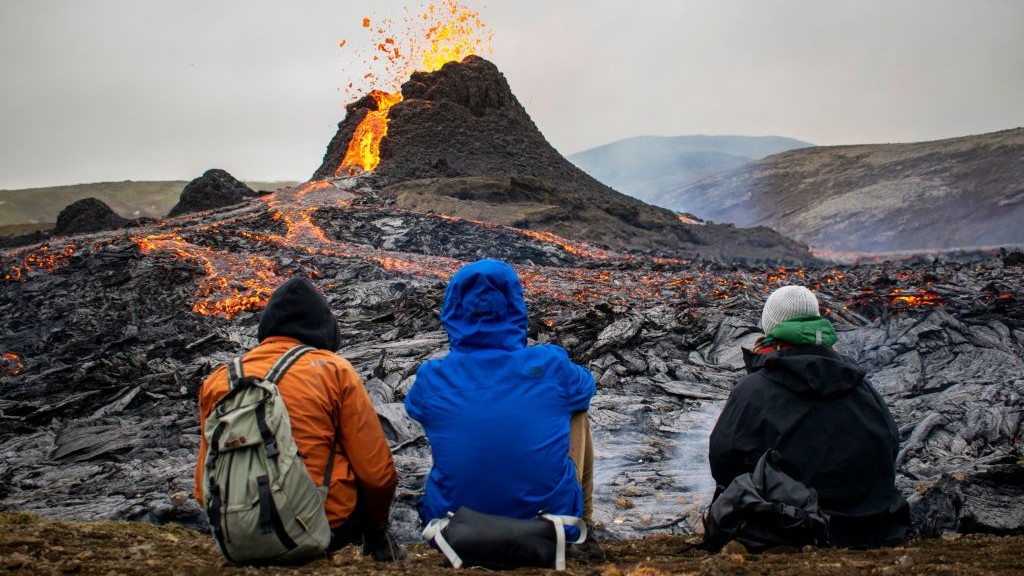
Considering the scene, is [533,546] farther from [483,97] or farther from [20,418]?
[483,97]

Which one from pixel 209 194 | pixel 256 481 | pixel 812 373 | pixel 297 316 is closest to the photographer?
pixel 256 481

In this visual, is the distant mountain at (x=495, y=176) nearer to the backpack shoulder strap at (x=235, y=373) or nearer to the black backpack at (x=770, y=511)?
the black backpack at (x=770, y=511)

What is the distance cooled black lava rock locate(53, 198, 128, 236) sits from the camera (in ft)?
120

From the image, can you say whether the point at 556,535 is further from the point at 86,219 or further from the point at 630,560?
the point at 86,219

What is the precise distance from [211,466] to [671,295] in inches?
541

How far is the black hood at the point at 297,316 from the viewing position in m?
3.54

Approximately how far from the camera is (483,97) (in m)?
52.6

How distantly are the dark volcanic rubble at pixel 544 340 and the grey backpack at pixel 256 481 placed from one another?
259 cm

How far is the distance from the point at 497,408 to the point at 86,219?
40.7m

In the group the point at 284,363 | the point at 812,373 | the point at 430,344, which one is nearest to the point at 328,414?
the point at 284,363

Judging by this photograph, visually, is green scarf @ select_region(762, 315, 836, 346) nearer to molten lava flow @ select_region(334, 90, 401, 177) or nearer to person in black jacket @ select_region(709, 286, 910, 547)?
person in black jacket @ select_region(709, 286, 910, 547)

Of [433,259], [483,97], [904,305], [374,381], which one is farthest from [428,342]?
[483,97]

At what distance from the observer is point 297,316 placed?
3.56m

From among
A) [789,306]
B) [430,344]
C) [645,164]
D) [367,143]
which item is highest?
[645,164]
